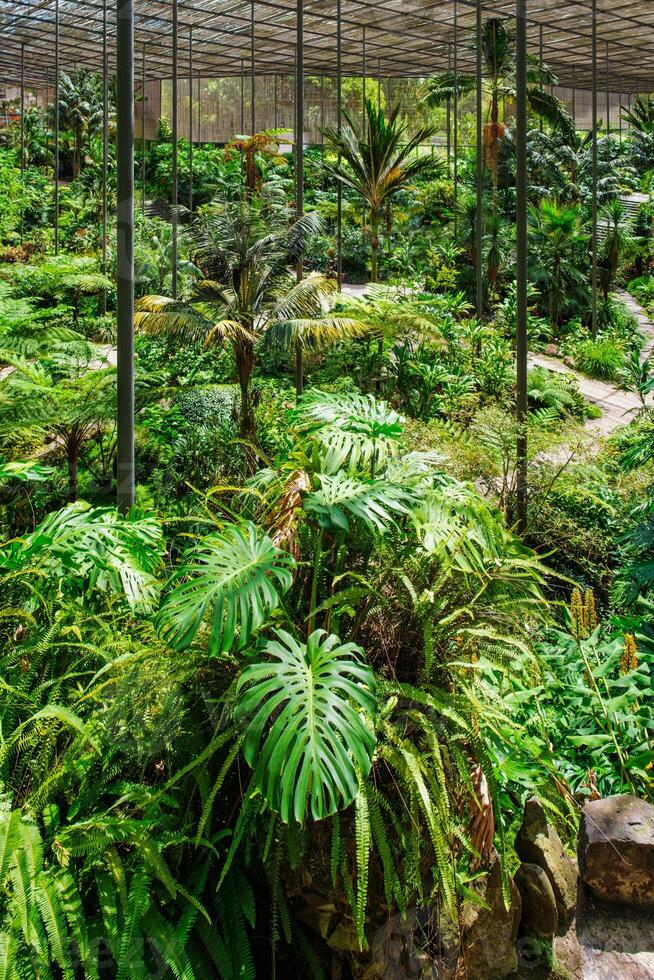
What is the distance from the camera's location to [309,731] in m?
2.41

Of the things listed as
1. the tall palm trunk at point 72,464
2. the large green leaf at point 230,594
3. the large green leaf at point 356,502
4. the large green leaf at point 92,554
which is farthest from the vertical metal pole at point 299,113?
the large green leaf at point 230,594

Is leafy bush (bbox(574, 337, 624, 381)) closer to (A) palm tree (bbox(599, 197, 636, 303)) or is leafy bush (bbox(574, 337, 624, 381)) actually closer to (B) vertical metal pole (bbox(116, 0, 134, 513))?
(A) palm tree (bbox(599, 197, 636, 303))

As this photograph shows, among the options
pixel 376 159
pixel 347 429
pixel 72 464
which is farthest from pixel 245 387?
pixel 376 159

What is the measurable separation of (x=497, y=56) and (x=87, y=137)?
49.1 feet

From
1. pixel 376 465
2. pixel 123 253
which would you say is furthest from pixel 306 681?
pixel 123 253

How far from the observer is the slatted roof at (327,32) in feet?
49.7

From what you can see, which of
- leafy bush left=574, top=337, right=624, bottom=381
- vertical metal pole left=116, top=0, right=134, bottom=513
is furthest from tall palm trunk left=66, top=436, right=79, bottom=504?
leafy bush left=574, top=337, right=624, bottom=381

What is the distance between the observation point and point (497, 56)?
1548cm

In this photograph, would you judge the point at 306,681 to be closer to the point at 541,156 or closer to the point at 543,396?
the point at 543,396

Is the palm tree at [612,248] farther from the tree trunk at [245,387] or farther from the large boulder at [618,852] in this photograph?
the large boulder at [618,852]

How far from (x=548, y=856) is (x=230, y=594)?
5.27 feet

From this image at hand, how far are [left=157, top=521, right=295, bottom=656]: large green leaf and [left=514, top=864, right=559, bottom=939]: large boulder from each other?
1368 mm

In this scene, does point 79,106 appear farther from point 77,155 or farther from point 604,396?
point 604,396

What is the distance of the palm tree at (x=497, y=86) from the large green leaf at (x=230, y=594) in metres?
13.4
